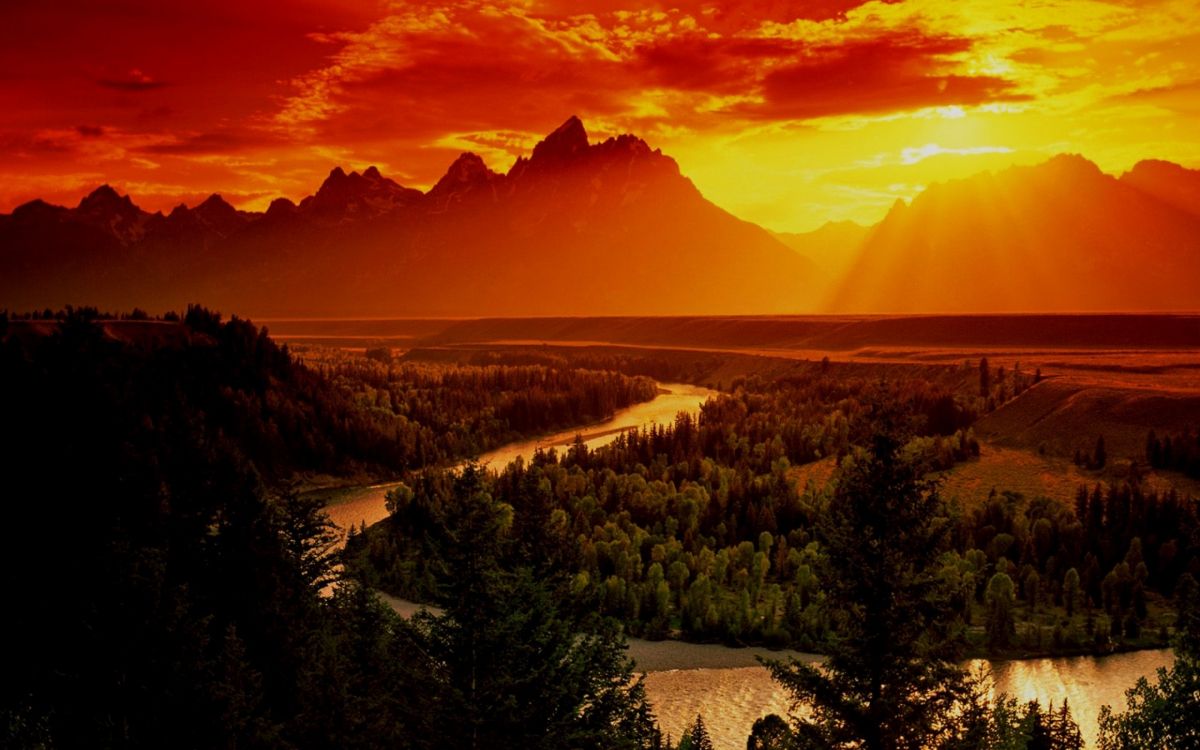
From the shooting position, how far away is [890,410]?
2694 cm

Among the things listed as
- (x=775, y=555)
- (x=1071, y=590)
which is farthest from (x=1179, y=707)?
(x=775, y=555)

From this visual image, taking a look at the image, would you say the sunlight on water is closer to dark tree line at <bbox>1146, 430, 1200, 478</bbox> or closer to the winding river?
the winding river

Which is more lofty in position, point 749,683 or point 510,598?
point 510,598

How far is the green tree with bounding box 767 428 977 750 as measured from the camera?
2622cm

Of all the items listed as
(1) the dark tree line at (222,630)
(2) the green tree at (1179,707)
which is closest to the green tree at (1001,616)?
(1) the dark tree line at (222,630)

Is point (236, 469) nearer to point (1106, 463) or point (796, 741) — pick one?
point (796, 741)

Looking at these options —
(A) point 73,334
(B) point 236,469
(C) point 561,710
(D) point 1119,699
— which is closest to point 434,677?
(C) point 561,710

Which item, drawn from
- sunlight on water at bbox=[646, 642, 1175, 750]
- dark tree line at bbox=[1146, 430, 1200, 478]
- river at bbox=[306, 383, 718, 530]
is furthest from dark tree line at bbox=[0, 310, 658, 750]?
dark tree line at bbox=[1146, 430, 1200, 478]

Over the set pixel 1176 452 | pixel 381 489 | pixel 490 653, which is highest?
pixel 490 653

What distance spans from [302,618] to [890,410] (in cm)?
2706

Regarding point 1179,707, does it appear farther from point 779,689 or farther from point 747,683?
point 747,683

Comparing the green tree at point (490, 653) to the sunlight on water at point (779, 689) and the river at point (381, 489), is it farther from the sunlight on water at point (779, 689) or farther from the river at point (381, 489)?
the river at point (381, 489)

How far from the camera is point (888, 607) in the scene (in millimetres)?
26438

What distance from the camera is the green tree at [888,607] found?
2622 centimetres
